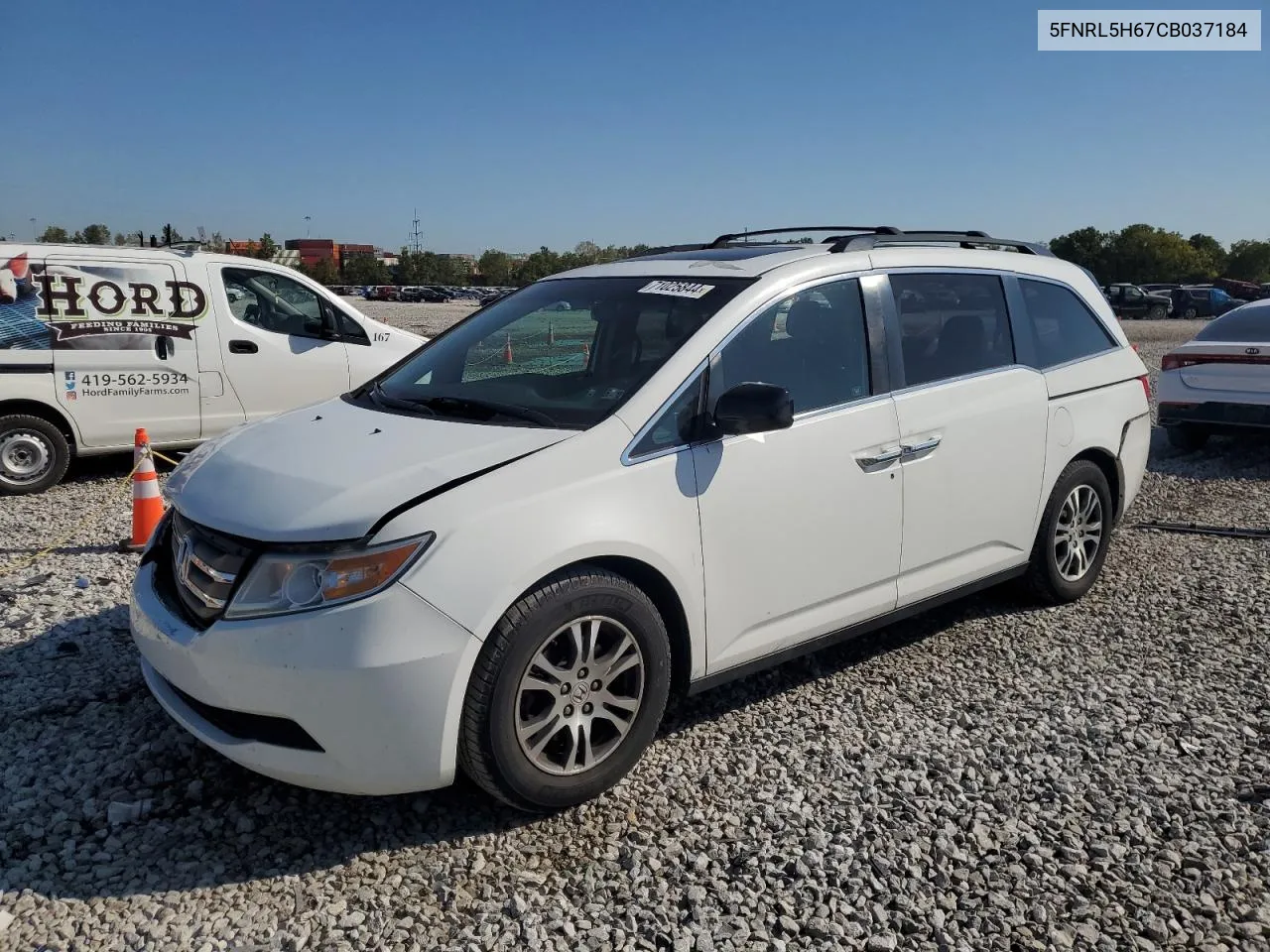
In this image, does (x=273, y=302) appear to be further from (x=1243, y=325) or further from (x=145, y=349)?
(x=1243, y=325)

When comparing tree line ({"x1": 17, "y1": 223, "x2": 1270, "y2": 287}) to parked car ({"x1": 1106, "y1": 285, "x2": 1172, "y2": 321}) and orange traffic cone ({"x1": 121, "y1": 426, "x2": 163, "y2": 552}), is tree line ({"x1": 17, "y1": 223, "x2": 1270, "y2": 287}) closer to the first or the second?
parked car ({"x1": 1106, "y1": 285, "x2": 1172, "y2": 321})

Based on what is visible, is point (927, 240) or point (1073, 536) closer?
point (927, 240)

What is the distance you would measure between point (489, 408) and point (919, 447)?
5.72 feet

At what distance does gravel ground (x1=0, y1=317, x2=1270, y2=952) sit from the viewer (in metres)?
2.71

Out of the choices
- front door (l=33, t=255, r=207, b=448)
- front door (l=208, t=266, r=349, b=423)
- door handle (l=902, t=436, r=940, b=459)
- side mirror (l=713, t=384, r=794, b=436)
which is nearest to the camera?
side mirror (l=713, t=384, r=794, b=436)

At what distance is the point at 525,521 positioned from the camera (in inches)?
117

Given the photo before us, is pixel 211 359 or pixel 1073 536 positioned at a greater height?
pixel 211 359

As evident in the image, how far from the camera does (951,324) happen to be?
→ 447cm

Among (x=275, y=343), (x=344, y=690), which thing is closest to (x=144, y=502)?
(x=275, y=343)

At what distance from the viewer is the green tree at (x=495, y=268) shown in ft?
470

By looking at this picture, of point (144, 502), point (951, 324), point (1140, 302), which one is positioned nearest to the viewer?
point (951, 324)

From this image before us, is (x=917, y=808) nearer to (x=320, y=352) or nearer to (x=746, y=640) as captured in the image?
(x=746, y=640)

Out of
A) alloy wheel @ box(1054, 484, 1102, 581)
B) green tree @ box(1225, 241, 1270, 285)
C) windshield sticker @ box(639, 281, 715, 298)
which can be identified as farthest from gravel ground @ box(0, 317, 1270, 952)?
green tree @ box(1225, 241, 1270, 285)

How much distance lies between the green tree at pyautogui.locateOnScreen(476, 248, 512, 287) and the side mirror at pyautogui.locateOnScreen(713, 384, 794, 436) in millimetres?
142348
